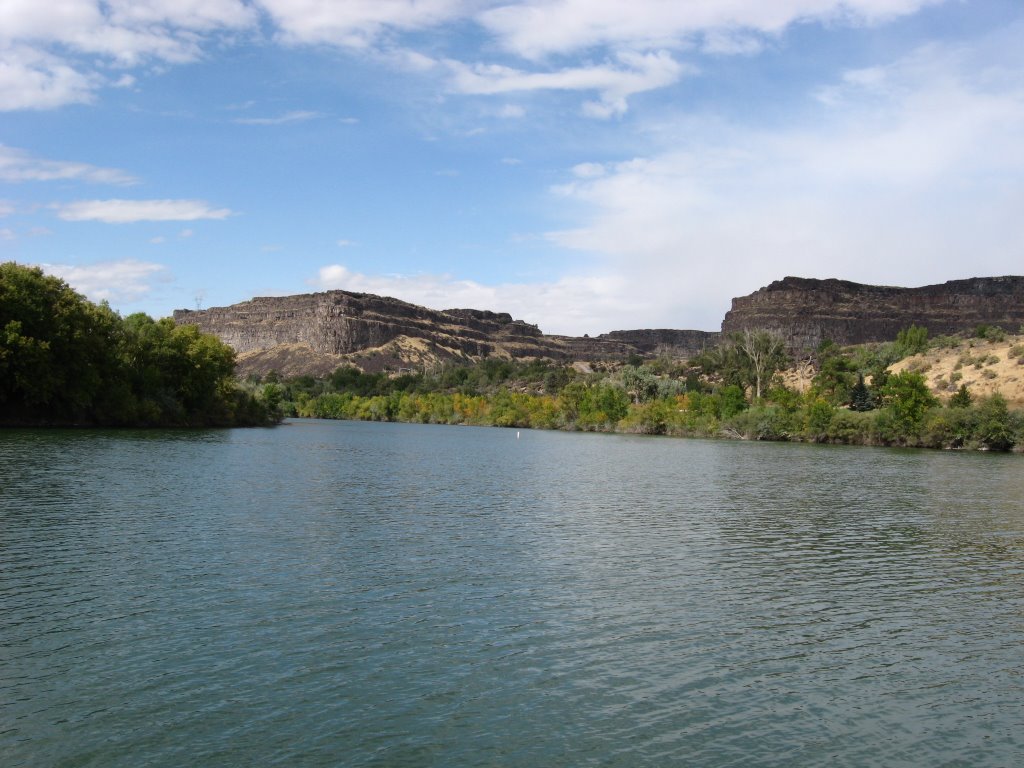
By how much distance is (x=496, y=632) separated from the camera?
17219 mm

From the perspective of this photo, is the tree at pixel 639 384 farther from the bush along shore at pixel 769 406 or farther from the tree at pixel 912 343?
the tree at pixel 912 343

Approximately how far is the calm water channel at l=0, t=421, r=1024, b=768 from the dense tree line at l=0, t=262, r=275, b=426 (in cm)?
4260

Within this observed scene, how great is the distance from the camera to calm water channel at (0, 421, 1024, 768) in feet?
40.3

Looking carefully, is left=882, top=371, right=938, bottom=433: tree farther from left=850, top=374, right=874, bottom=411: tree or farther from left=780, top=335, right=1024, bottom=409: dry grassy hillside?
left=850, top=374, right=874, bottom=411: tree

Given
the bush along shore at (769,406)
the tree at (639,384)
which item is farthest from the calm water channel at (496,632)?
the tree at (639,384)

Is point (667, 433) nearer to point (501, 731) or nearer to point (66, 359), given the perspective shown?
point (66, 359)

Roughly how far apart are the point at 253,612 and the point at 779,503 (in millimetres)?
29289

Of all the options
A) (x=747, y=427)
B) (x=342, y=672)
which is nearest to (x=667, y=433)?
(x=747, y=427)

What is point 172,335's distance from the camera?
100562mm

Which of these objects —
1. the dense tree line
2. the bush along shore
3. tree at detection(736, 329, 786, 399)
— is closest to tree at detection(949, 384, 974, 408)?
the bush along shore

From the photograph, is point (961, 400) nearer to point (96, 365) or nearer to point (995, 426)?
point (995, 426)

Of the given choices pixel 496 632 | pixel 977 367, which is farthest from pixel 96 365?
pixel 977 367

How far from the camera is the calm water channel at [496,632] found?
12.3 metres

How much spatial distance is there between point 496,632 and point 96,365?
7825 centimetres
